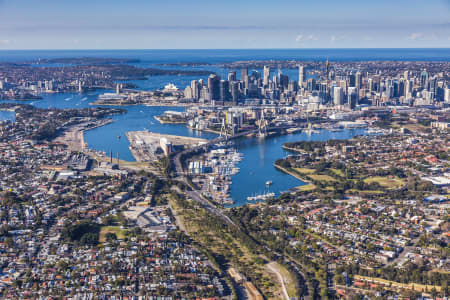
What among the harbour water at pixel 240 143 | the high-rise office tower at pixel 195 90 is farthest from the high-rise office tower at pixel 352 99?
the high-rise office tower at pixel 195 90

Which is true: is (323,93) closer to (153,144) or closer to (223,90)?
(223,90)

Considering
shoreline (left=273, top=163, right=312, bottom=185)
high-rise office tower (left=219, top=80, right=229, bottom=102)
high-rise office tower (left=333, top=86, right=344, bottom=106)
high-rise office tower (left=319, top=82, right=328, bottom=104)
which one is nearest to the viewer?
shoreline (left=273, top=163, right=312, bottom=185)

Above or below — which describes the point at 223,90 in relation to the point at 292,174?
above

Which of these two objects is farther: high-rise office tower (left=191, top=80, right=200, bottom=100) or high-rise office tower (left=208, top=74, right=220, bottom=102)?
high-rise office tower (left=191, top=80, right=200, bottom=100)

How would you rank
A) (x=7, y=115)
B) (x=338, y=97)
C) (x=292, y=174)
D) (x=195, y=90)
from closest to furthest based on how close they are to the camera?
(x=292, y=174)
(x=7, y=115)
(x=338, y=97)
(x=195, y=90)

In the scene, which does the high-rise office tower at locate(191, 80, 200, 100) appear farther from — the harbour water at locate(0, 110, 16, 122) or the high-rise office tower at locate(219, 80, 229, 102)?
the harbour water at locate(0, 110, 16, 122)

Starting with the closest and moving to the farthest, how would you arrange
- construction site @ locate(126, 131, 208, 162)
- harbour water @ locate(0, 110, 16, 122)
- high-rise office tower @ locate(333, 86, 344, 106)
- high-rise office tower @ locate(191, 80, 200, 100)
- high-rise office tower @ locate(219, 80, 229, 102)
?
construction site @ locate(126, 131, 208, 162) → harbour water @ locate(0, 110, 16, 122) → high-rise office tower @ locate(333, 86, 344, 106) → high-rise office tower @ locate(219, 80, 229, 102) → high-rise office tower @ locate(191, 80, 200, 100)

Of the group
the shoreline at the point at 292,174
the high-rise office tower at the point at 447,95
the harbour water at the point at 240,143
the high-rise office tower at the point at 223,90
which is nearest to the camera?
the harbour water at the point at 240,143

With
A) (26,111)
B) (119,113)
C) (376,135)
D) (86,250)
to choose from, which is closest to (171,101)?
(119,113)

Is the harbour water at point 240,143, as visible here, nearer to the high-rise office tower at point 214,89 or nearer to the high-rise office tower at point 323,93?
the high-rise office tower at point 214,89

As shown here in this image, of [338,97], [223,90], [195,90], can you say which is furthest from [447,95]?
[195,90]

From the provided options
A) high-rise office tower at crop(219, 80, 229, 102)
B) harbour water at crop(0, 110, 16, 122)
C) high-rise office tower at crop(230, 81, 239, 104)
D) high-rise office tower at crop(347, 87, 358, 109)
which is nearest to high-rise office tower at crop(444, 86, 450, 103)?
high-rise office tower at crop(347, 87, 358, 109)

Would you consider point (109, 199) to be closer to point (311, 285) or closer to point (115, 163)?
point (115, 163)
